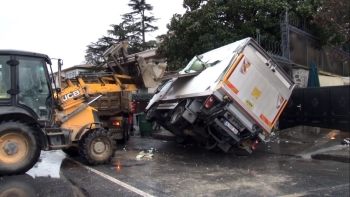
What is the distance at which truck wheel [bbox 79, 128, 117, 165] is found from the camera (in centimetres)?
861

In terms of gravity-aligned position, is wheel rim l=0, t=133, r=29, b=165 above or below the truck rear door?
below

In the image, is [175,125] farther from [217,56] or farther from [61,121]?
[61,121]

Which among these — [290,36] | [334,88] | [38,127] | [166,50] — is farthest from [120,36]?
[38,127]

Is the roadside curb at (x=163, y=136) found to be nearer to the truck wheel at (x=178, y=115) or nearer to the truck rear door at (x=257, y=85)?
the truck wheel at (x=178, y=115)

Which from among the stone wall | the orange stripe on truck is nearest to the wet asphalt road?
the orange stripe on truck

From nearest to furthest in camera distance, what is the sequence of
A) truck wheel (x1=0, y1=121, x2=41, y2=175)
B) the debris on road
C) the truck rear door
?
truck wheel (x1=0, y1=121, x2=41, y2=175) < the truck rear door < the debris on road

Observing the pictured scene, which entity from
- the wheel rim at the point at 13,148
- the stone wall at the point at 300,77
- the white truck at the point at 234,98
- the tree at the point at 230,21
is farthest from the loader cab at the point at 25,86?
the stone wall at the point at 300,77

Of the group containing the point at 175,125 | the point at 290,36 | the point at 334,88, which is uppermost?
the point at 290,36

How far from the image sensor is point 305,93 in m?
13.7

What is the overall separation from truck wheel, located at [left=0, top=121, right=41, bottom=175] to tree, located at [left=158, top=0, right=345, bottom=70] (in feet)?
32.7

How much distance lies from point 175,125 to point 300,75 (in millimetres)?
7590

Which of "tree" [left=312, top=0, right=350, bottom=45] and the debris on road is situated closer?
the debris on road

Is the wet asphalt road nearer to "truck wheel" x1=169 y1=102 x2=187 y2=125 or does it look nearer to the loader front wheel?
"truck wheel" x1=169 y1=102 x2=187 y2=125

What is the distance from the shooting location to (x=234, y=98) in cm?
875
